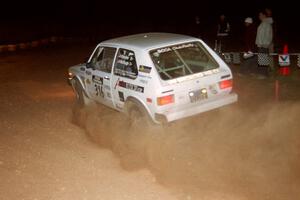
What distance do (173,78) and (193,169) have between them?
1713 millimetres

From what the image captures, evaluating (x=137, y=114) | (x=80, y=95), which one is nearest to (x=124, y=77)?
(x=137, y=114)

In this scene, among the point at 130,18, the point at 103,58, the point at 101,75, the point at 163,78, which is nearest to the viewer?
the point at 163,78

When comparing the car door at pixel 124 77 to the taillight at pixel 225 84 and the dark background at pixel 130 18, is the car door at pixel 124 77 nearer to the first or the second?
the taillight at pixel 225 84

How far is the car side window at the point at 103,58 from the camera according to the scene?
316 inches

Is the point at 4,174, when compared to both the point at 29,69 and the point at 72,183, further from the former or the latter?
the point at 29,69

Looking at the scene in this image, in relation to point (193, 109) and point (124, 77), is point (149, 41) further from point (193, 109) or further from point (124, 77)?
point (193, 109)

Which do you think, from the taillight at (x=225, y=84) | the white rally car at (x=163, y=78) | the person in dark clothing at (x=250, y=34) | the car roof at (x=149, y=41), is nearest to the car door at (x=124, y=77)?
the white rally car at (x=163, y=78)

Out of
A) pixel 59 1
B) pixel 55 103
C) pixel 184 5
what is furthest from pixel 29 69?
pixel 59 1

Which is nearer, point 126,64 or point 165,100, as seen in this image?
point 165,100

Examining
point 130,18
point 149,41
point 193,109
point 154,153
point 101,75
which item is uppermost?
point 149,41

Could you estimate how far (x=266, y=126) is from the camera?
7.20m

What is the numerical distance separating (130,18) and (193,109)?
98.8ft

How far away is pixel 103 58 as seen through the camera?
8.33 metres

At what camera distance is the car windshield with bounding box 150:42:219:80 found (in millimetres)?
7129
